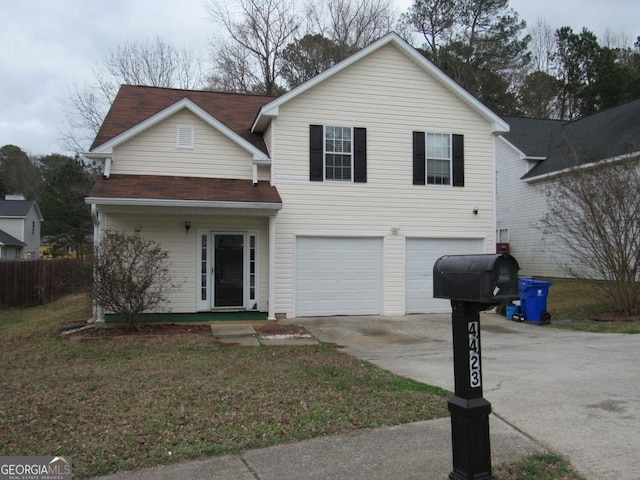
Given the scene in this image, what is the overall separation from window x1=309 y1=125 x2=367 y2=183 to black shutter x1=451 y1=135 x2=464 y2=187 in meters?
2.53

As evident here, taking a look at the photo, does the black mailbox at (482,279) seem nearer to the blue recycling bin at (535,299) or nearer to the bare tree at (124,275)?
the bare tree at (124,275)

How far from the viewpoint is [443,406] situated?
5.20m

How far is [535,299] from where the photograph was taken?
12.0 meters

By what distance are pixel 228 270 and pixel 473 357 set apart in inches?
381

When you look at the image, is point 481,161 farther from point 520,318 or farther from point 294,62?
point 294,62

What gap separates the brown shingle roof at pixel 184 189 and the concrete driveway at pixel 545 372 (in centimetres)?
319

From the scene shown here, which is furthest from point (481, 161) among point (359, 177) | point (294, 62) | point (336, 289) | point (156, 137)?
point (294, 62)

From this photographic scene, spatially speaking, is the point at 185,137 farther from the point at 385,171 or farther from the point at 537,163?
the point at 537,163

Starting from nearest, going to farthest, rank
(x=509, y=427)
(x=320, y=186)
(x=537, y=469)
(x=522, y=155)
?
1. (x=537, y=469)
2. (x=509, y=427)
3. (x=320, y=186)
4. (x=522, y=155)

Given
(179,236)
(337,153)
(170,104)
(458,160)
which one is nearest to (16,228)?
(170,104)

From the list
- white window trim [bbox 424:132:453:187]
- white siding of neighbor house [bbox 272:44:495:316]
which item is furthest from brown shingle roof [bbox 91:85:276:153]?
white window trim [bbox 424:132:453:187]

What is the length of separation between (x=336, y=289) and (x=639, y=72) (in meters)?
26.3

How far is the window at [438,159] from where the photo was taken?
13.5 meters

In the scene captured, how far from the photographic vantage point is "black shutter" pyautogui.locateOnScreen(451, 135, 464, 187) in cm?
1375
